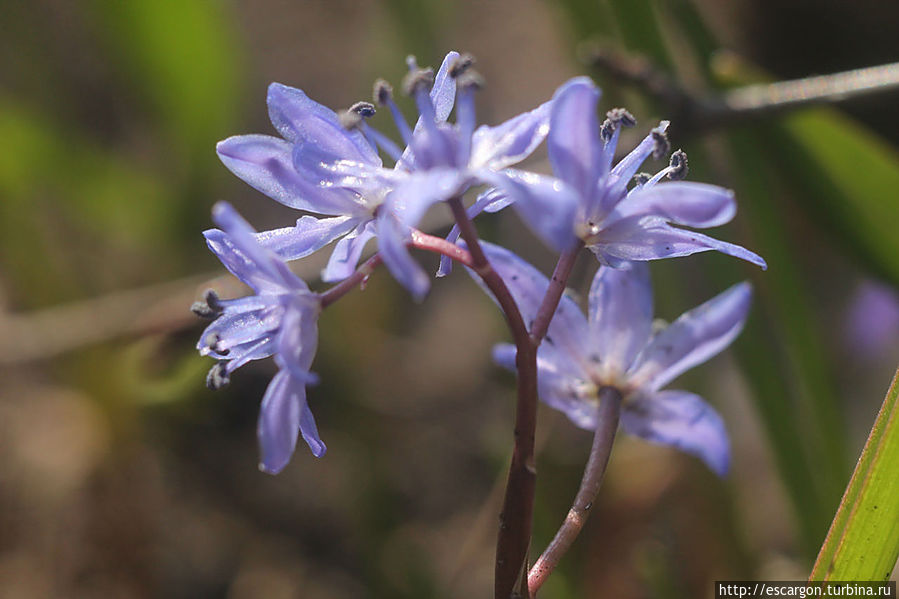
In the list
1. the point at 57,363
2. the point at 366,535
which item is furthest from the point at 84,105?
the point at 366,535

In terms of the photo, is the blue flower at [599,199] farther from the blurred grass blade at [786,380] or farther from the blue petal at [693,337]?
the blurred grass blade at [786,380]

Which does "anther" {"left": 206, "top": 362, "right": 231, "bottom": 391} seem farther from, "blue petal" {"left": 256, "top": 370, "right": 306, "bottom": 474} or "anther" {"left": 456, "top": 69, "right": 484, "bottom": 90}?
"anther" {"left": 456, "top": 69, "right": 484, "bottom": 90}

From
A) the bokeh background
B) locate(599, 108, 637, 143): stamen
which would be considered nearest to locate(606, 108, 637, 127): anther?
locate(599, 108, 637, 143): stamen

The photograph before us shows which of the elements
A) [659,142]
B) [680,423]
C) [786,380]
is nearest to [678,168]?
[659,142]

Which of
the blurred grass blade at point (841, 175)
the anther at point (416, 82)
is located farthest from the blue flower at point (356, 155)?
the blurred grass blade at point (841, 175)

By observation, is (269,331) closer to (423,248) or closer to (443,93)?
(423,248)
